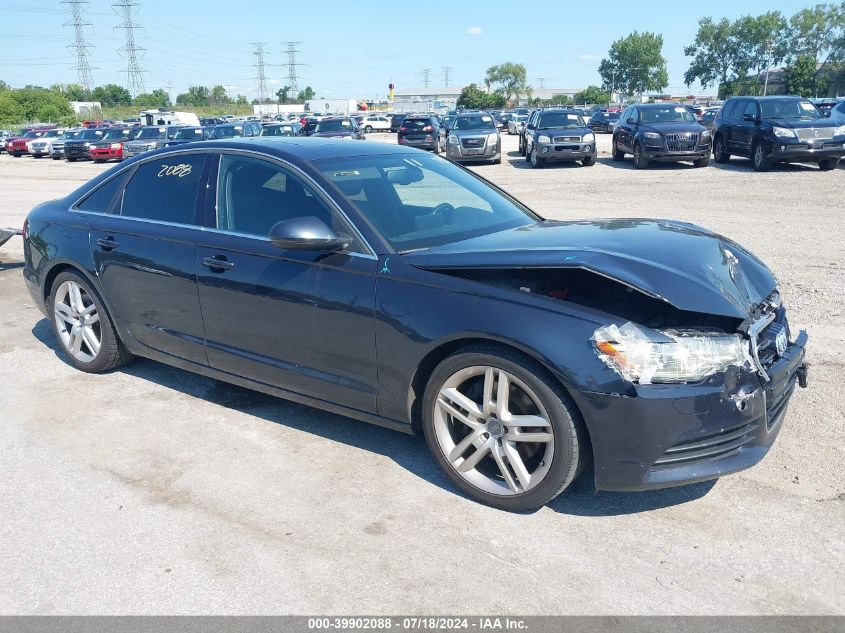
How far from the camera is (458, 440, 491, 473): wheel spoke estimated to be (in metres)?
3.60

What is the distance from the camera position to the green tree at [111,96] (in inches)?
6088

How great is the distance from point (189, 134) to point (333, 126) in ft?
18.4

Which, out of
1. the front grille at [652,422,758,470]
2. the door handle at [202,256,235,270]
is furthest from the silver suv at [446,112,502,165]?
the front grille at [652,422,758,470]

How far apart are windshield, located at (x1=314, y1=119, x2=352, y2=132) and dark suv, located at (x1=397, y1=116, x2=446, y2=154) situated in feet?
9.21

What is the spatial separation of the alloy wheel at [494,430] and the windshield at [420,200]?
841 mm

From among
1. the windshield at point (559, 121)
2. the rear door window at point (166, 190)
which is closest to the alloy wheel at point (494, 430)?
the rear door window at point (166, 190)

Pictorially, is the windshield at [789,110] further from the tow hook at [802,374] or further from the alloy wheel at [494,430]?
the alloy wheel at [494,430]

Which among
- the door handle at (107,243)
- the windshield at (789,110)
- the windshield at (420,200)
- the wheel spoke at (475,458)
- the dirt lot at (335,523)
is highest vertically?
the windshield at (789,110)

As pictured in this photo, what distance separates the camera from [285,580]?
123 inches

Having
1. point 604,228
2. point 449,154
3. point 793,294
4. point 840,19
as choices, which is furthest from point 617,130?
point 840,19

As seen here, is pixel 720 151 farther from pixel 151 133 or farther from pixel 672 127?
pixel 151 133

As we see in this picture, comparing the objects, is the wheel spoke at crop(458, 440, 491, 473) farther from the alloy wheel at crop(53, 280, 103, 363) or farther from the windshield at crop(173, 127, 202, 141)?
the windshield at crop(173, 127, 202, 141)

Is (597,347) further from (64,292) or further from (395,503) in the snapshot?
(64,292)

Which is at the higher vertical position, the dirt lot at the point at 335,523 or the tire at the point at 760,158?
the tire at the point at 760,158
